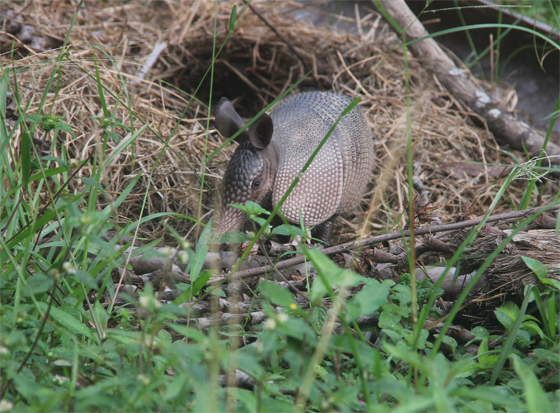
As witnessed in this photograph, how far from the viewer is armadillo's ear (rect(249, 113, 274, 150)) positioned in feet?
10.8

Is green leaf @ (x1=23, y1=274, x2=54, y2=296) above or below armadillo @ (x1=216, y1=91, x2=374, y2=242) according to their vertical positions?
above

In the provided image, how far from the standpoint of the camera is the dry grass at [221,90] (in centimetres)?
409

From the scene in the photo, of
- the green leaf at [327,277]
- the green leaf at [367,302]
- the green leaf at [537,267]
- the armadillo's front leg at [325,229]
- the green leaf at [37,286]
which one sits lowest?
the armadillo's front leg at [325,229]

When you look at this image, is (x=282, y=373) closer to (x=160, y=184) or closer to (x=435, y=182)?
(x=160, y=184)

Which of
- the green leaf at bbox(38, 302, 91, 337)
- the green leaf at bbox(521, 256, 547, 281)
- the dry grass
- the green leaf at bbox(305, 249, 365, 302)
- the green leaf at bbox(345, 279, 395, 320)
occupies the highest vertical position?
the green leaf at bbox(305, 249, 365, 302)

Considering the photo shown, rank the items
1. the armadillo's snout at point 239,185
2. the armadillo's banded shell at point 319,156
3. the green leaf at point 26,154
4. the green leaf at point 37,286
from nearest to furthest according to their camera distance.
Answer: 1. the green leaf at point 37,286
2. the green leaf at point 26,154
3. the armadillo's snout at point 239,185
4. the armadillo's banded shell at point 319,156

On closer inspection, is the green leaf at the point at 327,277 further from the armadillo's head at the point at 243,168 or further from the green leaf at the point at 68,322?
the armadillo's head at the point at 243,168

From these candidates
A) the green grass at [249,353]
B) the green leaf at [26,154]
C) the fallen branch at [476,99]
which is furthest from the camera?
the fallen branch at [476,99]

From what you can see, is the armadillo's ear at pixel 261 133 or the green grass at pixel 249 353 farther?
the armadillo's ear at pixel 261 133

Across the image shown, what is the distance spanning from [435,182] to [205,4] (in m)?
3.34

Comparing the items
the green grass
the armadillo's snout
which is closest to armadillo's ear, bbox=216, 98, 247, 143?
the armadillo's snout

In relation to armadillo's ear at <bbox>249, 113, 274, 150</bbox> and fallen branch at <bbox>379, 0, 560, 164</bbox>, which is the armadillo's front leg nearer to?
armadillo's ear at <bbox>249, 113, 274, 150</bbox>

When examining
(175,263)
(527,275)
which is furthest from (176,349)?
(527,275)

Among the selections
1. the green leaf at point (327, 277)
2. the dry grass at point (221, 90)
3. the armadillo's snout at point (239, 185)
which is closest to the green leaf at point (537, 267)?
the green leaf at point (327, 277)
